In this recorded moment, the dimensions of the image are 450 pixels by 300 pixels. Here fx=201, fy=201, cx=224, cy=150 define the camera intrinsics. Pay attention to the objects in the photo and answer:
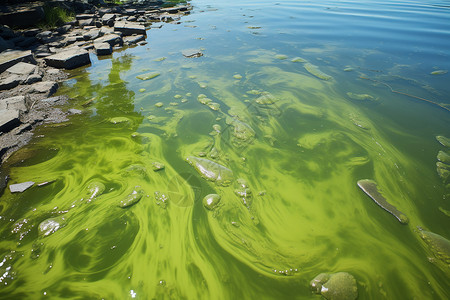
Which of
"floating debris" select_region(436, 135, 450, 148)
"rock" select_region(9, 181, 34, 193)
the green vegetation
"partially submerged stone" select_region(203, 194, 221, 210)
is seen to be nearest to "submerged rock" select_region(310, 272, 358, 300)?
"partially submerged stone" select_region(203, 194, 221, 210)

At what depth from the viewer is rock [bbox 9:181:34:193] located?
67.3 inches

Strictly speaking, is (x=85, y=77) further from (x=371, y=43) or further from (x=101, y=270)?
(x=371, y=43)

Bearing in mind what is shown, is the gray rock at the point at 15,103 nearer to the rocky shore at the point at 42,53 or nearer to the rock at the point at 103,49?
the rocky shore at the point at 42,53

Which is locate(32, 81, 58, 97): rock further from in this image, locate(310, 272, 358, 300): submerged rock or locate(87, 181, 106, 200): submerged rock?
locate(310, 272, 358, 300): submerged rock

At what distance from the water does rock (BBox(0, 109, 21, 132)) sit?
0.36 metres

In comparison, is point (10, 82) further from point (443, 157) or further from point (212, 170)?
point (443, 157)

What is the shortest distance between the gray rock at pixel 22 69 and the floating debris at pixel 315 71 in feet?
16.8

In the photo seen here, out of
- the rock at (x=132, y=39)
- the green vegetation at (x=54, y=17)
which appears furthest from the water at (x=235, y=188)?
the green vegetation at (x=54, y=17)

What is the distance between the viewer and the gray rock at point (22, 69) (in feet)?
11.3

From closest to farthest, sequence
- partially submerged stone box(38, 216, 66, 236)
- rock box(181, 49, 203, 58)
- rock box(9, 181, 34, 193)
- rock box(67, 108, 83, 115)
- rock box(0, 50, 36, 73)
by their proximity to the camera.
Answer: partially submerged stone box(38, 216, 66, 236), rock box(9, 181, 34, 193), rock box(67, 108, 83, 115), rock box(0, 50, 36, 73), rock box(181, 49, 203, 58)

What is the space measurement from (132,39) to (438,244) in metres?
6.81

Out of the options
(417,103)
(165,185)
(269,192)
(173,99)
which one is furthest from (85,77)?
(417,103)

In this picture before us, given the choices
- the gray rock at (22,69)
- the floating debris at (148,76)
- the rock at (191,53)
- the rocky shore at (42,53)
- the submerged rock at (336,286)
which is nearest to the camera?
the submerged rock at (336,286)

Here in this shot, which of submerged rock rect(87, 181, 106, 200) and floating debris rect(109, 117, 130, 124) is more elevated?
floating debris rect(109, 117, 130, 124)
